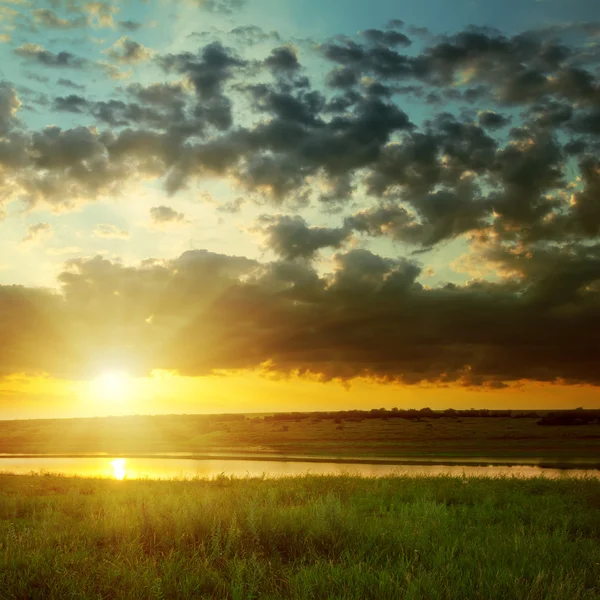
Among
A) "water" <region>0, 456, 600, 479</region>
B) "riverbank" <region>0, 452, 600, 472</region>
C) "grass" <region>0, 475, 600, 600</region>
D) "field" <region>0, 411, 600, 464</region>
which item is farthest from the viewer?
"field" <region>0, 411, 600, 464</region>

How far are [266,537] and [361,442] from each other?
62.7 meters

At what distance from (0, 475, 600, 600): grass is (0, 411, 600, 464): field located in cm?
4147

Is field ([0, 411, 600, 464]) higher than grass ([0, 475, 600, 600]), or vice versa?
grass ([0, 475, 600, 600])

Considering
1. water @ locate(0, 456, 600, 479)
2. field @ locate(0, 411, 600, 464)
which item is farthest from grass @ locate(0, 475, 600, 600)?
field @ locate(0, 411, 600, 464)

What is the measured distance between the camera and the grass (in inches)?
289

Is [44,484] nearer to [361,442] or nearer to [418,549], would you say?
[418,549]

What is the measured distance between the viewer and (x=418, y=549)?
31.5ft

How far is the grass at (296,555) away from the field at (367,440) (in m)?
41.5

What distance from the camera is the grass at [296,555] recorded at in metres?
7.34

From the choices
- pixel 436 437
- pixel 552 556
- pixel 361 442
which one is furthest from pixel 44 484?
pixel 436 437

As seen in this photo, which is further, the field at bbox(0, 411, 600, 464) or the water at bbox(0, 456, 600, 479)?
the field at bbox(0, 411, 600, 464)

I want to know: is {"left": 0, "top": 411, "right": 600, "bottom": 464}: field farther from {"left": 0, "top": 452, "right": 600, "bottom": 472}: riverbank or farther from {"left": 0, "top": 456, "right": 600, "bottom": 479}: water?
{"left": 0, "top": 456, "right": 600, "bottom": 479}: water

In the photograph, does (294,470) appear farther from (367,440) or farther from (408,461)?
(367,440)

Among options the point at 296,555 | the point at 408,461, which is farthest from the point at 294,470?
the point at 296,555
